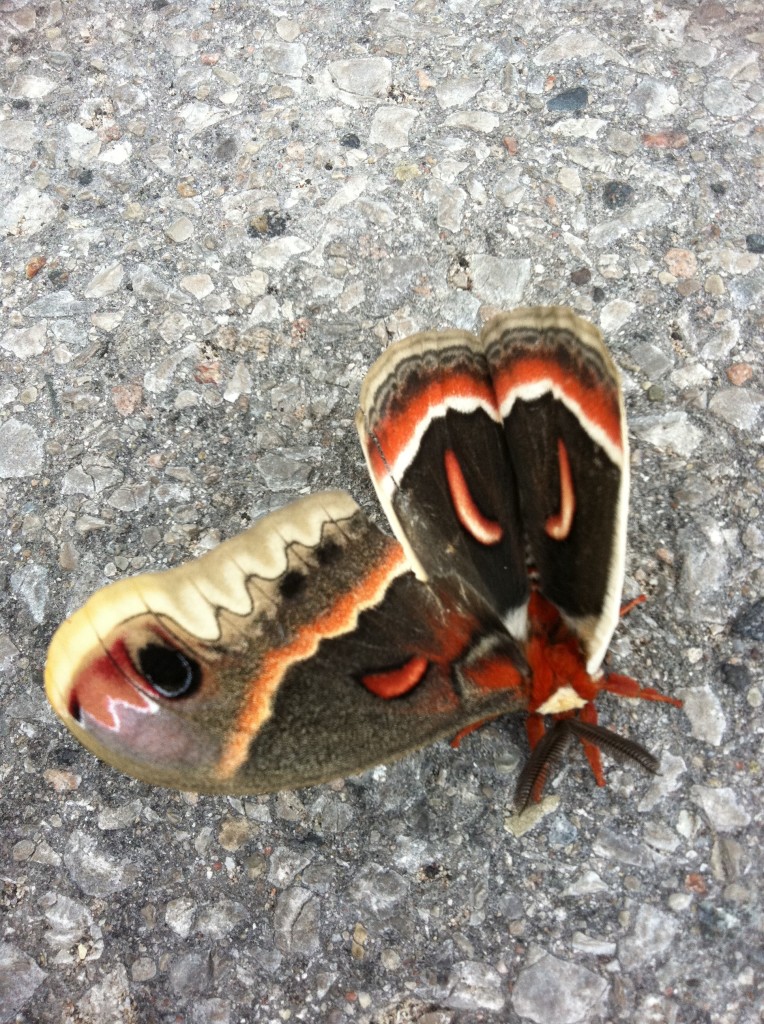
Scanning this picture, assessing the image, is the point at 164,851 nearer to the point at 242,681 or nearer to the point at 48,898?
the point at 48,898

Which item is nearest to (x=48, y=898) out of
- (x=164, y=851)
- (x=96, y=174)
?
(x=164, y=851)

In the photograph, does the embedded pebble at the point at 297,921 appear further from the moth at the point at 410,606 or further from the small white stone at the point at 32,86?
the small white stone at the point at 32,86

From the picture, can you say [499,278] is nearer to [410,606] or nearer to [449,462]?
[449,462]

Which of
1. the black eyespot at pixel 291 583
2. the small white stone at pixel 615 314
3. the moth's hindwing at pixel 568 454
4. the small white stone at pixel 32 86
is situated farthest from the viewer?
the small white stone at pixel 32 86

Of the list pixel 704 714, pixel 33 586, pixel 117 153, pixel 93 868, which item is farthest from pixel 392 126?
pixel 93 868

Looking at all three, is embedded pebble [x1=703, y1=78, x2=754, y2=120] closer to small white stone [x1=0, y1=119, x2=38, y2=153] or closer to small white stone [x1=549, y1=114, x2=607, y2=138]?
small white stone [x1=549, y1=114, x2=607, y2=138]

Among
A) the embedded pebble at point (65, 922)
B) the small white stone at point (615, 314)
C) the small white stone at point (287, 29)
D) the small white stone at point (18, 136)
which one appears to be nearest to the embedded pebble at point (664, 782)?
the small white stone at point (615, 314)
